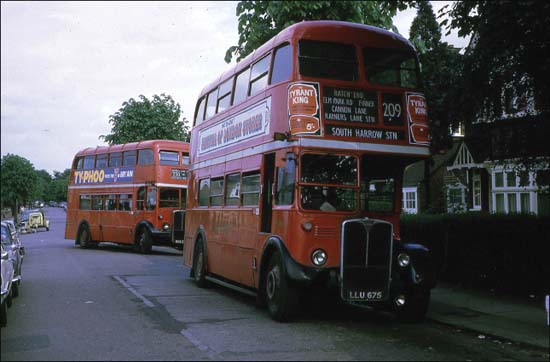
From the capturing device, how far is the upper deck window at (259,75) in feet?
36.4

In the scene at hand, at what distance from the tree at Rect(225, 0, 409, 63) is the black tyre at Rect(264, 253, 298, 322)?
26.3 feet

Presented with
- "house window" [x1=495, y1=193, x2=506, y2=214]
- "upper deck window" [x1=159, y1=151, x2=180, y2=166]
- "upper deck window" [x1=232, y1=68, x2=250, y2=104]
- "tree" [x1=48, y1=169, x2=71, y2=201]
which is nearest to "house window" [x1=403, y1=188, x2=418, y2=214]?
"house window" [x1=495, y1=193, x2=506, y2=214]

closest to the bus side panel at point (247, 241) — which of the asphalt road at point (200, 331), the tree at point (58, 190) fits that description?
the asphalt road at point (200, 331)

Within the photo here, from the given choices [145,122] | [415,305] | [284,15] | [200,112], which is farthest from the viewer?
[145,122]

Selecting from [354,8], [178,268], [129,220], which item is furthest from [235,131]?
[129,220]

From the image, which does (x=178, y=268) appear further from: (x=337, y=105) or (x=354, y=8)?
(x=337, y=105)

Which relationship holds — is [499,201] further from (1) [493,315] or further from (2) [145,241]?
(1) [493,315]

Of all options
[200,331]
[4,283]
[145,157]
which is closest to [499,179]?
[145,157]

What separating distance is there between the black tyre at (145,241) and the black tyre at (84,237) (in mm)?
4513

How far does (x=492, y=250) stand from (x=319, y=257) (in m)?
4.84

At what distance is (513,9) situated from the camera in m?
9.79

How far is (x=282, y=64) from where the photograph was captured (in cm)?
1036

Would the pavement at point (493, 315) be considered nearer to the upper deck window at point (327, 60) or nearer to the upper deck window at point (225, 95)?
the upper deck window at point (327, 60)

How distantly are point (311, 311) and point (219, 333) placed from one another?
8.51ft
